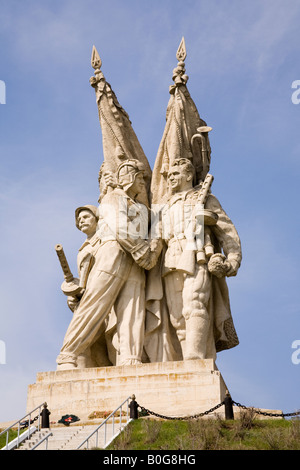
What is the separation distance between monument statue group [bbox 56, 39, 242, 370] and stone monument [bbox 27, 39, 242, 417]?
23 mm

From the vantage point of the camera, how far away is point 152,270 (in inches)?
717

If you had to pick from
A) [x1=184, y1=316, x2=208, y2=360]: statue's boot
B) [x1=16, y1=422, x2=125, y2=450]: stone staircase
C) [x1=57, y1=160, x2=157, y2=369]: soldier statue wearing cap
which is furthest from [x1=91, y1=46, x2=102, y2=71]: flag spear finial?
[x1=16, y1=422, x2=125, y2=450]: stone staircase

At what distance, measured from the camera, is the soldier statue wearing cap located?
17.3 m

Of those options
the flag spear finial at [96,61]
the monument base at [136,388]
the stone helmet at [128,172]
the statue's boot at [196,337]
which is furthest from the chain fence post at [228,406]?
the flag spear finial at [96,61]

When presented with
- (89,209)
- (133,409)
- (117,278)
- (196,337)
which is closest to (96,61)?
(89,209)

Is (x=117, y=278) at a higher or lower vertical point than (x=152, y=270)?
lower

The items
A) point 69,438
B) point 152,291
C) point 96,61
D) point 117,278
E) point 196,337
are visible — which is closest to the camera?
point 69,438

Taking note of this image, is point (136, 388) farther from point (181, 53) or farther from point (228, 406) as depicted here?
point (181, 53)

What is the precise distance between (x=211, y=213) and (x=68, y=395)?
Answer: 448 cm

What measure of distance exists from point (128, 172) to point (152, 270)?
83.2 inches

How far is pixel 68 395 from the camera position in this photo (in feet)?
54.0

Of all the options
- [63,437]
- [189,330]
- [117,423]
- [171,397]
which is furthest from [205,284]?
[63,437]

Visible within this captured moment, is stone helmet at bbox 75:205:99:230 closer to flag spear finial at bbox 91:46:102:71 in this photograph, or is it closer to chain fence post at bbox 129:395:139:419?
flag spear finial at bbox 91:46:102:71
